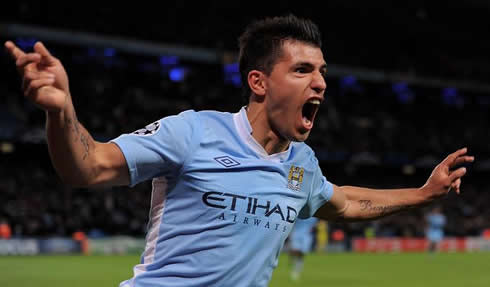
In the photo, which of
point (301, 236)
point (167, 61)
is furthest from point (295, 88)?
point (167, 61)

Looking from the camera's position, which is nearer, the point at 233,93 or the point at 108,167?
the point at 108,167

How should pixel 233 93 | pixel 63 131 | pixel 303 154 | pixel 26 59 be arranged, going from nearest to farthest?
pixel 26 59
pixel 63 131
pixel 303 154
pixel 233 93

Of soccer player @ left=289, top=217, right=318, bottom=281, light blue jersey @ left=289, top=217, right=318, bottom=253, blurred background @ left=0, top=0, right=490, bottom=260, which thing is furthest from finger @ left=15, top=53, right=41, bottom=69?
blurred background @ left=0, top=0, right=490, bottom=260

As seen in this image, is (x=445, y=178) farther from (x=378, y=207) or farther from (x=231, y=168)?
(x=231, y=168)

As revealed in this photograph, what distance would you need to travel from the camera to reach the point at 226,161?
357cm

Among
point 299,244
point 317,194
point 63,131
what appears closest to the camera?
point 63,131

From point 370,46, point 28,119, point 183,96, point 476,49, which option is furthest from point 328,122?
point 28,119

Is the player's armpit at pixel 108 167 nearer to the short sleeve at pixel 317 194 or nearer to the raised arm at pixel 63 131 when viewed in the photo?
the raised arm at pixel 63 131

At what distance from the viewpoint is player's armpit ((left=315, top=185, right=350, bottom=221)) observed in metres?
4.53

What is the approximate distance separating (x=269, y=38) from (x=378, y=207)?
1.50m

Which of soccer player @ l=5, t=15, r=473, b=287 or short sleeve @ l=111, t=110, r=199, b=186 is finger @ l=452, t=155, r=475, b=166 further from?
short sleeve @ l=111, t=110, r=199, b=186

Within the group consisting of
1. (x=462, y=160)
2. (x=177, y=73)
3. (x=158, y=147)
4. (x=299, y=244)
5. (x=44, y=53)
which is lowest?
(x=158, y=147)

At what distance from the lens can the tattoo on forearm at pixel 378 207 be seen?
471 cm

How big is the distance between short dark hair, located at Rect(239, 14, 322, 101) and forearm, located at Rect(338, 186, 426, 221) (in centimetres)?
124
